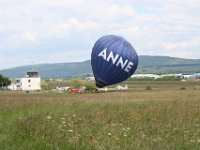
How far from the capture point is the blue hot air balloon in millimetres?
54062

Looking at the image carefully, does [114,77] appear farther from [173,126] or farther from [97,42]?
[173,126]

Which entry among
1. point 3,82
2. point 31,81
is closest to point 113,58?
point 3,82

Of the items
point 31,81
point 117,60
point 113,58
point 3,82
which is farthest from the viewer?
point 31,81

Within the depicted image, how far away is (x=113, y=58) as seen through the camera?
54.1 meters

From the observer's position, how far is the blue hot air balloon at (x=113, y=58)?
177ft

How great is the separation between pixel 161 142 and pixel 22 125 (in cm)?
544

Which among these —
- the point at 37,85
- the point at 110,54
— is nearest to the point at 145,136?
the point at 110,54

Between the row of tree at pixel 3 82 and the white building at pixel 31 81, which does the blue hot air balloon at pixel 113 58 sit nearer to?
the row of tree at pixel 3 82

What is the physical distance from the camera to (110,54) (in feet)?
177

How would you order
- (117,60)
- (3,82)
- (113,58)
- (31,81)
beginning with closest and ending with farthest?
(117,60), (113,58), (3,82), (31,81)

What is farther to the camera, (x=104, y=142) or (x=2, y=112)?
(x=2, y=112)

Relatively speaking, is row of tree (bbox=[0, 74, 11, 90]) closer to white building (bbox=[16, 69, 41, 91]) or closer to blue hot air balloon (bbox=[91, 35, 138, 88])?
white building (bbox=[16, 69, 41, 91])

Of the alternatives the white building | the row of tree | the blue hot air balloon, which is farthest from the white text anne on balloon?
the white building

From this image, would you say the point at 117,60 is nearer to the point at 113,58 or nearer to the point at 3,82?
the point at 113,58
